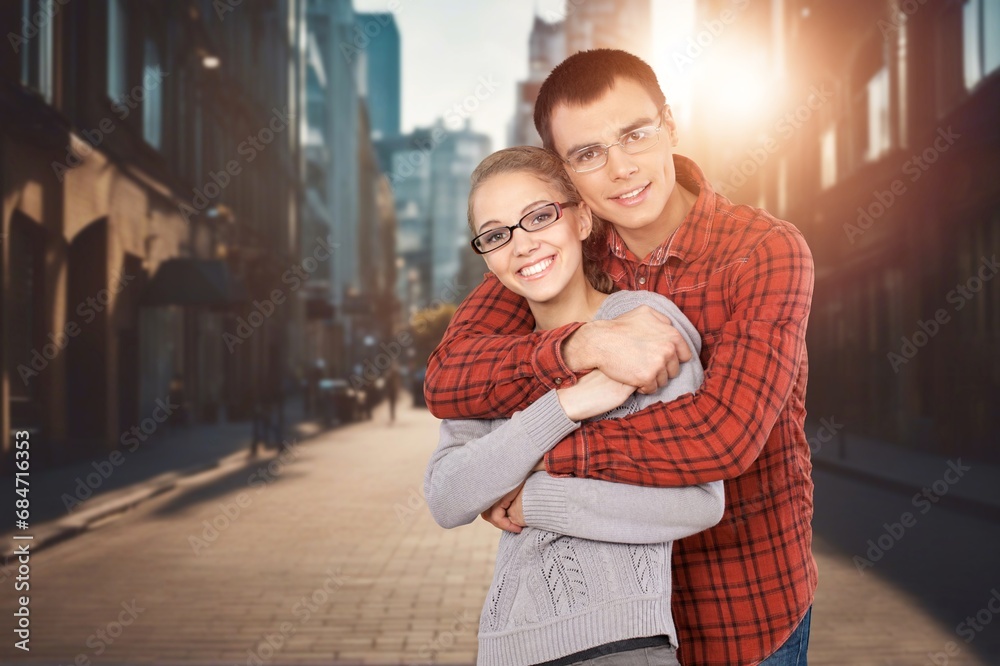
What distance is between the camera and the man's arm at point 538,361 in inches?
81.6

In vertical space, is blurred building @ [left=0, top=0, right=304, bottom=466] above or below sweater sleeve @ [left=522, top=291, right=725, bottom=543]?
above

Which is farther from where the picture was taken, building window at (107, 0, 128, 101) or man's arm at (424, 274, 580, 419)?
building window at (107, 0, 128, 101)

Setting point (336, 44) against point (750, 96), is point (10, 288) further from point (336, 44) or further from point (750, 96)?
point (336, 44)

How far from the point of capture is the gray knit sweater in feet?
6.50

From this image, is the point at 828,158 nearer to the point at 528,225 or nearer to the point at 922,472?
the point at 922,472

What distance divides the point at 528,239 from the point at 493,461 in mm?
487

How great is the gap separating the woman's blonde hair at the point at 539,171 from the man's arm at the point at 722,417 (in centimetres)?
42

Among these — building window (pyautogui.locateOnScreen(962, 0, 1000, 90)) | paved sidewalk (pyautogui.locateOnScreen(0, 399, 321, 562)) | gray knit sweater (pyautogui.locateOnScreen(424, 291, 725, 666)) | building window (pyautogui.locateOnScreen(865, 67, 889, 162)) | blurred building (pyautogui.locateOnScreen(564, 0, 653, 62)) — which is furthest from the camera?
blurred building (pyautogui.locateOnScreen(564, 0, 653, 62))

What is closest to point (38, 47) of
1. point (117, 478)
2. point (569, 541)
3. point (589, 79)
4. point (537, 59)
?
point (117, 478)

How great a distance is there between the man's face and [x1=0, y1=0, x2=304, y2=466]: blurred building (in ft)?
46.5

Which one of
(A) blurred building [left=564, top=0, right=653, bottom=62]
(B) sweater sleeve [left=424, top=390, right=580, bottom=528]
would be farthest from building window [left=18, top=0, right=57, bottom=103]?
(A) blurred building [left=564, top=0, right=653, bottom=62]

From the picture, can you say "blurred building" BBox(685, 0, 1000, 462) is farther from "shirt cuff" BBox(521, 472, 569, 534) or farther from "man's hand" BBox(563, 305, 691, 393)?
"shirt cuff" BBox(521, 472, 569, 534)

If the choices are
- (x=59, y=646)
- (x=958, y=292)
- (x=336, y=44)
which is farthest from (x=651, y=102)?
(x=336, y=44)

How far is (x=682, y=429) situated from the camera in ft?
6.79
